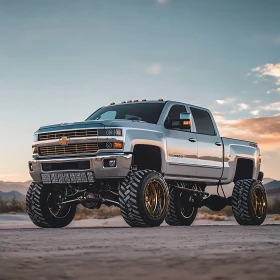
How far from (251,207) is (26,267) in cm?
1067

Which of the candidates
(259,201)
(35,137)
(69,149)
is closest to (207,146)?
(259,201)

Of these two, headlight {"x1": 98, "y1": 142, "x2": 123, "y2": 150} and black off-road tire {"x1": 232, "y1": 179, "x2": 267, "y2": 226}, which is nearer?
headlight {"x1": 98, "y1": 142, "x2": 123, "y2": 150}

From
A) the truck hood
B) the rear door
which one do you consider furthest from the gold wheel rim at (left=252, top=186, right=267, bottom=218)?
the truck hood

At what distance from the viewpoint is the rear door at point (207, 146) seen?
1425 cm

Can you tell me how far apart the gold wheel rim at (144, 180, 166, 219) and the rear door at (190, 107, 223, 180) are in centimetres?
205

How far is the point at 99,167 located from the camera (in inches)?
467

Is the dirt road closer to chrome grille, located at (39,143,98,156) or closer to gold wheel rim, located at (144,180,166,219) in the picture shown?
gold wheel rim, located at (144,180,166,219)

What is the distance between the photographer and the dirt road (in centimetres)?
491

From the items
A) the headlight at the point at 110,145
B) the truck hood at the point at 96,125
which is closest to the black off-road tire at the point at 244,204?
the truck hood at the point at 96,125

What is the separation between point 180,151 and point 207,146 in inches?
51.0

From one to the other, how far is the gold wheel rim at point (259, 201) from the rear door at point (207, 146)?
4.13 ft

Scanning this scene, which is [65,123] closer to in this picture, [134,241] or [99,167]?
[99,167]

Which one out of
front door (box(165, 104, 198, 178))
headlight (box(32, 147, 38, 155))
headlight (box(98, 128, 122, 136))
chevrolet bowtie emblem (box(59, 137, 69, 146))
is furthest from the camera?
headlight (box(32, 147, 38, 155))

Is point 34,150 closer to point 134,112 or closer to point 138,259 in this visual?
point 134,112
